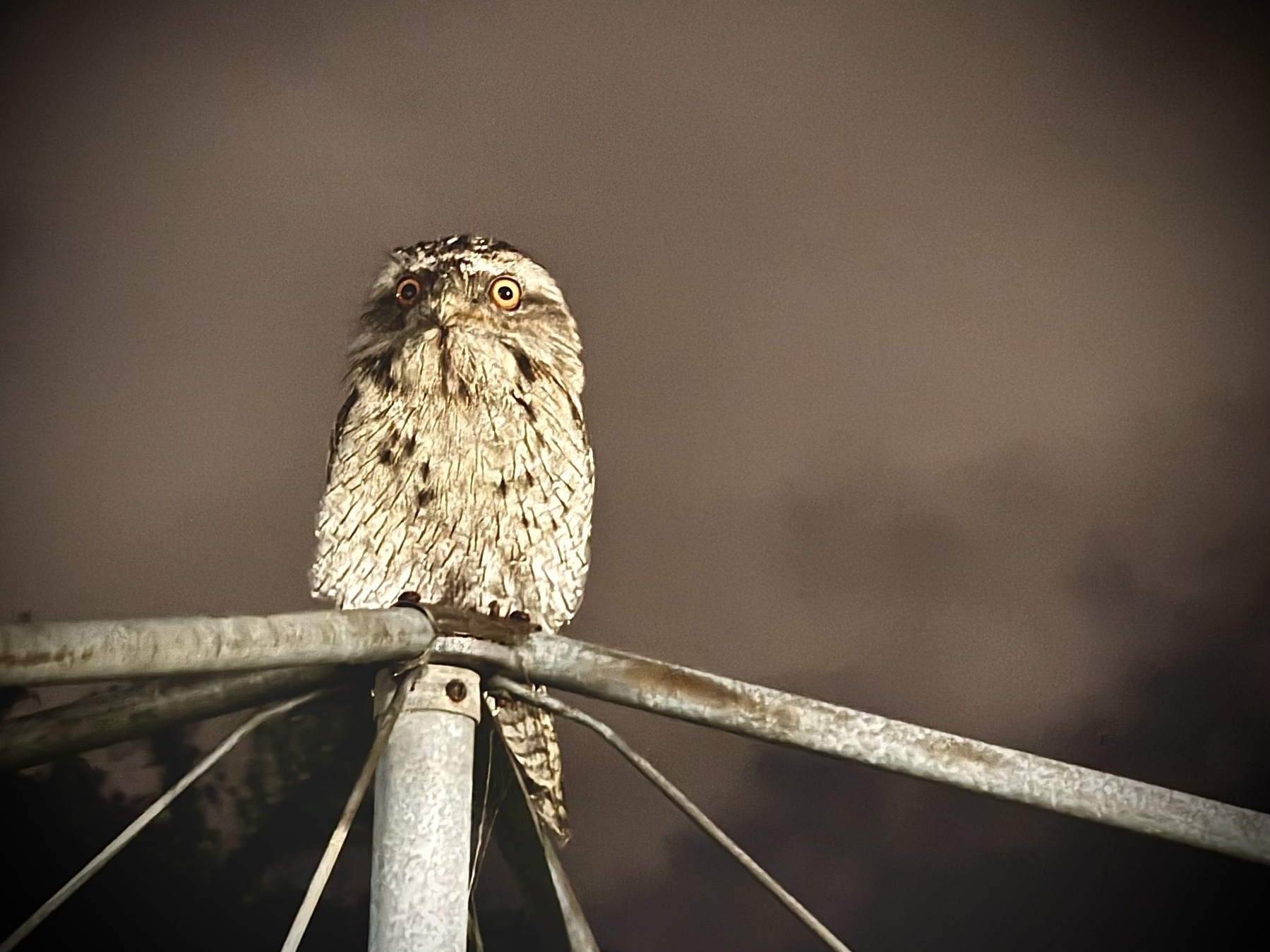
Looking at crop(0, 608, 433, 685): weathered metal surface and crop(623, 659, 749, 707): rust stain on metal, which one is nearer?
crop(0, 608, 433, 685): weathered metal surface

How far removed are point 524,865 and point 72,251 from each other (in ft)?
10.7

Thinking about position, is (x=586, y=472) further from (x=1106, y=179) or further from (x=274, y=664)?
(x=1106, y=179)

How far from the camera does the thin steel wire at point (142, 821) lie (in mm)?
1752

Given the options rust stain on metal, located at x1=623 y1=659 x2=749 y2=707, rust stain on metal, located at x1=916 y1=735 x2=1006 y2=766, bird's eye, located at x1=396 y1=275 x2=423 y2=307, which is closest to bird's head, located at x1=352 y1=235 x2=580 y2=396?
bird's eye, located at x1=396 y1=275 x2=423 y2=307

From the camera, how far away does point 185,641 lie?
1.62 meters

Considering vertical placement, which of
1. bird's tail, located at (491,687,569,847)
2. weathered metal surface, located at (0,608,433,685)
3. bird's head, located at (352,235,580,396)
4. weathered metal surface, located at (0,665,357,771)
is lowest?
bird's tail, located at (491,687,569,847)

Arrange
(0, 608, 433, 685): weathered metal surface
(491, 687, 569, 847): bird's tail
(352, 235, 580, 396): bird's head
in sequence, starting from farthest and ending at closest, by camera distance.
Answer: (352, 235, 580, 396): bird's head, (491, 687, 569, 847): bird's tail, (0, 608, 433, 685): weathered metal surface

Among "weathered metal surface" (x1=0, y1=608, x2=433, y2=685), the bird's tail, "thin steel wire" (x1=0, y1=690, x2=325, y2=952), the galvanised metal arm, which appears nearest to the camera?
"weathered metal surface" (x1=0, y1=608, x2=433, y2=685)

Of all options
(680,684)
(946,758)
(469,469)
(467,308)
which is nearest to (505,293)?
(467,308)

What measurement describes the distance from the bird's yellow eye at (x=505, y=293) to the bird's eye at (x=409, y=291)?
172 millimetres

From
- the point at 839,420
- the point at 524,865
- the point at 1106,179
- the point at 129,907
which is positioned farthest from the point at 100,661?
the point at 1106,179

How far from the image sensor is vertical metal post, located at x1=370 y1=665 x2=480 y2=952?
6.77ft

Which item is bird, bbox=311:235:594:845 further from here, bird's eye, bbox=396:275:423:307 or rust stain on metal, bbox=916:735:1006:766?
rust stain on metal, bbox=916:735:1006:766

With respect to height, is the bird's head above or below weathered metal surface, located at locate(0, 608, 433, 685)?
above
